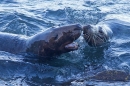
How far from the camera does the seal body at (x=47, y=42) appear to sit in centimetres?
610

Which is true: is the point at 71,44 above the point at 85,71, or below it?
above

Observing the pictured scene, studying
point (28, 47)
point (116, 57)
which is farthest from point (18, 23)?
point (116, 57)

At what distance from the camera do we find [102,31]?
759 centimetres

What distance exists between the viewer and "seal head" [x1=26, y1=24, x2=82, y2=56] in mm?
6074

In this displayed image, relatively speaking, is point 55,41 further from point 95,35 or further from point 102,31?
point 102,31

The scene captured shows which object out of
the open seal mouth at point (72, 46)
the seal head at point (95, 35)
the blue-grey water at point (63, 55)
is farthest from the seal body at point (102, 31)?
the open seal mouth at point (72, 46)

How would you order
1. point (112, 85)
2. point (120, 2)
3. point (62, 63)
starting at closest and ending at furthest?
point (112, 85), point (62, 63), point (120, 2)

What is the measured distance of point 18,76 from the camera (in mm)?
6043

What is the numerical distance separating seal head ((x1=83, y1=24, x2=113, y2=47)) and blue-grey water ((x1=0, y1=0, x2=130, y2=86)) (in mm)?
200

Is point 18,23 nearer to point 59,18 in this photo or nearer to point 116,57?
point 59,18

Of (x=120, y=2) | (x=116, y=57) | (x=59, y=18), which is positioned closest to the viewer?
(x=116, y=57)

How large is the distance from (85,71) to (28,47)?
4.42 feet

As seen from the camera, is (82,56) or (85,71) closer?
(85,71)

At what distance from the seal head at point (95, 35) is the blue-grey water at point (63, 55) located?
0.66ft
